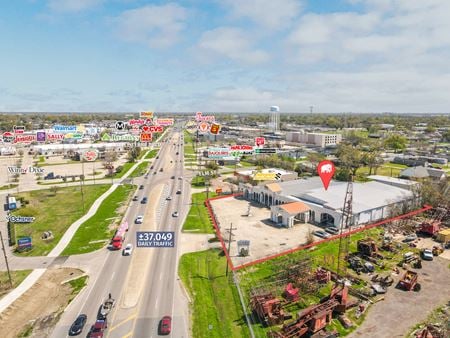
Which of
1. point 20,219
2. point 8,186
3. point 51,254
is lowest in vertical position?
point 51,254

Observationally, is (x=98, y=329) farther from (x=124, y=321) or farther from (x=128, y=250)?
(x=128, y=250)

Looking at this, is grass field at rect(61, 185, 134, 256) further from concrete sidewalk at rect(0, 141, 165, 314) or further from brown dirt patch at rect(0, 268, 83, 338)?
brown dirt patch at rect(0, 268, 83, 338)

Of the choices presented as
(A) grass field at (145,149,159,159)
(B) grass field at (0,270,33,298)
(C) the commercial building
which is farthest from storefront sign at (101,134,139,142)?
(B) grass field at (0,270,33,298)

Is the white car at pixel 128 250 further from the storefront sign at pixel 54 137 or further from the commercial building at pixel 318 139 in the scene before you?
the storefront sign at pixel 54 137

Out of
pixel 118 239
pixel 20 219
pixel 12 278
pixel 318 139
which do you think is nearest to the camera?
pixel 12 278

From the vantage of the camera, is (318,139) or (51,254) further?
(318,139)

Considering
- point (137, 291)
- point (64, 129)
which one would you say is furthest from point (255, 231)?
point (64, 129)

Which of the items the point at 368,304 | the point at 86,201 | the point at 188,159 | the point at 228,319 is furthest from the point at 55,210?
the point at 188,159

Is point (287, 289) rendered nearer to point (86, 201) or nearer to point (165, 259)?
point (165, 259)
